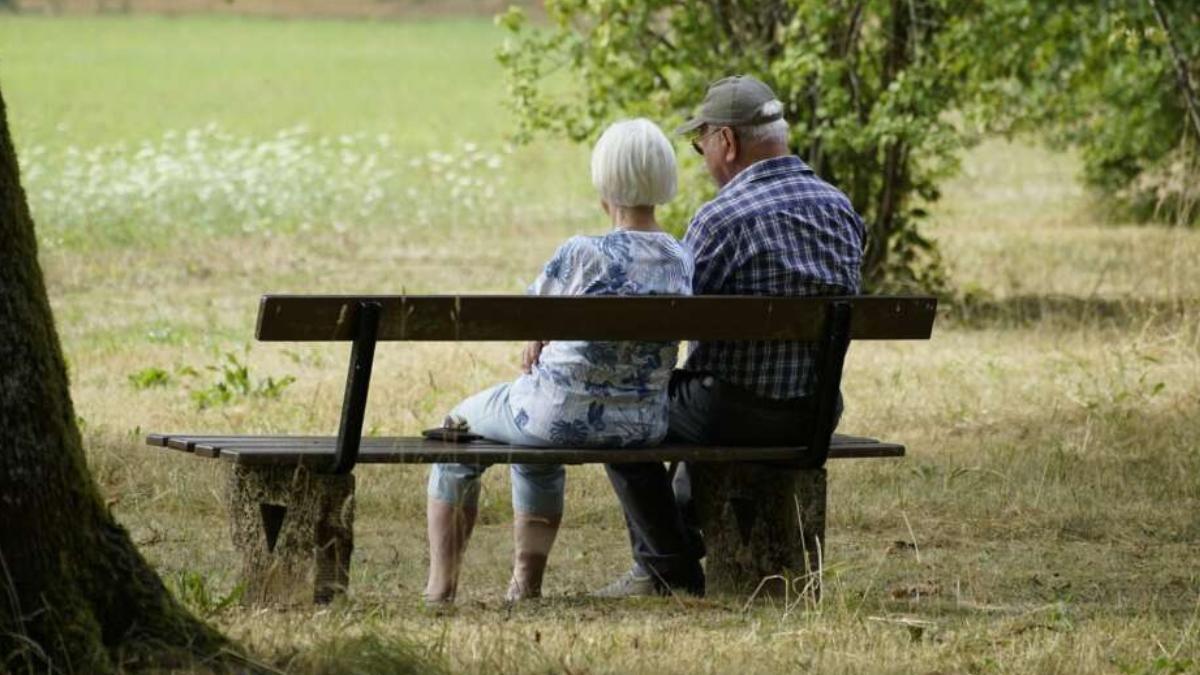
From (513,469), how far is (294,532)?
794mm

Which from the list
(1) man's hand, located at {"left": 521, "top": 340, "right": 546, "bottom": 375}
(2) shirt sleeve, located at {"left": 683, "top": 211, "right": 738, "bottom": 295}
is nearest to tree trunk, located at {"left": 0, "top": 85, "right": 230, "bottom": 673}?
(1) man's hand, located at {"left": 521, "top": 340, "right": 546, "bottom": 375}

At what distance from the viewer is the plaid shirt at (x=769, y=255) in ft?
21.1

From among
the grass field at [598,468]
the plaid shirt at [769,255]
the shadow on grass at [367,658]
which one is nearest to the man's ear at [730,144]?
the plaid shirt at [769,255]

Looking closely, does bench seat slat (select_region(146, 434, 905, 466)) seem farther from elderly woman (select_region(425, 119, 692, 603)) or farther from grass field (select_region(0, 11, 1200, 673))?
grass field (select_region(0, 11, 1200, 673))

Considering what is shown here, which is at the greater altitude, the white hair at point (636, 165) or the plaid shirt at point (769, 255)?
the white hair at point (636, 165)

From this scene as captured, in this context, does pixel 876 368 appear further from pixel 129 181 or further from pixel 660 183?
pixel 129 181


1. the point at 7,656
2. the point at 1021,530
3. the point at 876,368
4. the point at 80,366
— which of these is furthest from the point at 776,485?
the point at 80,366

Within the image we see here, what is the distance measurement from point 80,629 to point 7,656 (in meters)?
0.18

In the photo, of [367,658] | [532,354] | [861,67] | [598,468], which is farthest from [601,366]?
[861,67]

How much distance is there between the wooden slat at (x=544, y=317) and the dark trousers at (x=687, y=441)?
30cm

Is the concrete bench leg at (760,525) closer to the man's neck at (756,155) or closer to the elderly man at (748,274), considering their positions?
the elderly man at (748,274)

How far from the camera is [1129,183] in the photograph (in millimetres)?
20703

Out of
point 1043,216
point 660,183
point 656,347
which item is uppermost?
point 660,183

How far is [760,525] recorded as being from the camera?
6492 mm
